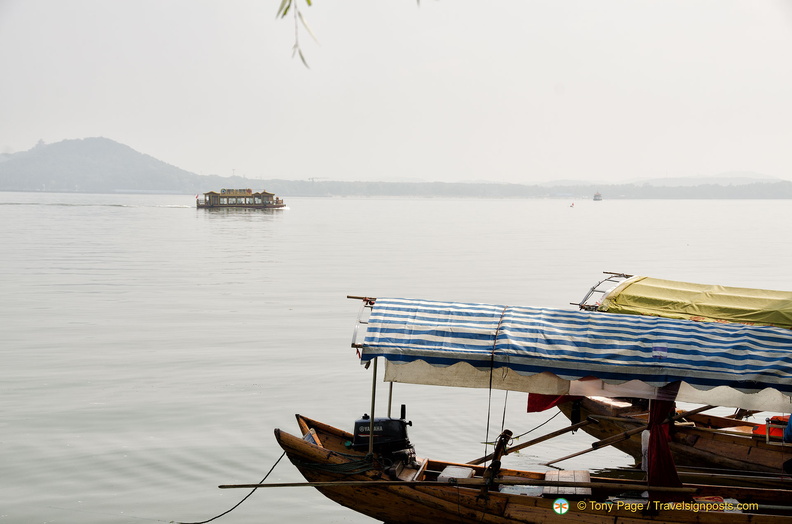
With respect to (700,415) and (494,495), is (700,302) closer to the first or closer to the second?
(700,415)

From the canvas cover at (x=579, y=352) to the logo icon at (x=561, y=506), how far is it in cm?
131

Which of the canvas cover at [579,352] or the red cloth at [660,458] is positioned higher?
the canvas cover at [579,352]

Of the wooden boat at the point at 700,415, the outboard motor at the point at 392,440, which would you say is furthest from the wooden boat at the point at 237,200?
the outboard motor at the point at 392,440

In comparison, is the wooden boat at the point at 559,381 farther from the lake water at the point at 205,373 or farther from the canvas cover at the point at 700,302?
the canvas cover at the point at 700,302

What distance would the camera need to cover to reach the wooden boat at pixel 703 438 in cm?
1263

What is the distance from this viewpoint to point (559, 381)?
10.4 meters

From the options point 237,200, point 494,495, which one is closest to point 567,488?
point 494,495

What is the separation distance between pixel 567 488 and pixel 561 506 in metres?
0.41

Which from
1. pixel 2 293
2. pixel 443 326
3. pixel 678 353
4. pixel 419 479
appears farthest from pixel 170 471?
pixel 2 293

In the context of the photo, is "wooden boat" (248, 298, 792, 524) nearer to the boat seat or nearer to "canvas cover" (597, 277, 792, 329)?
the boat seat

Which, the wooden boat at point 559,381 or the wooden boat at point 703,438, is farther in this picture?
the wooden boat at point 703,438

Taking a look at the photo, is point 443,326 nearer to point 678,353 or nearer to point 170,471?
point 678,353

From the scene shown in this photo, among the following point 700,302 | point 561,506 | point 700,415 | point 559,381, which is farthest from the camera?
point 700,415

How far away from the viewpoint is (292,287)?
3719 centimetres
